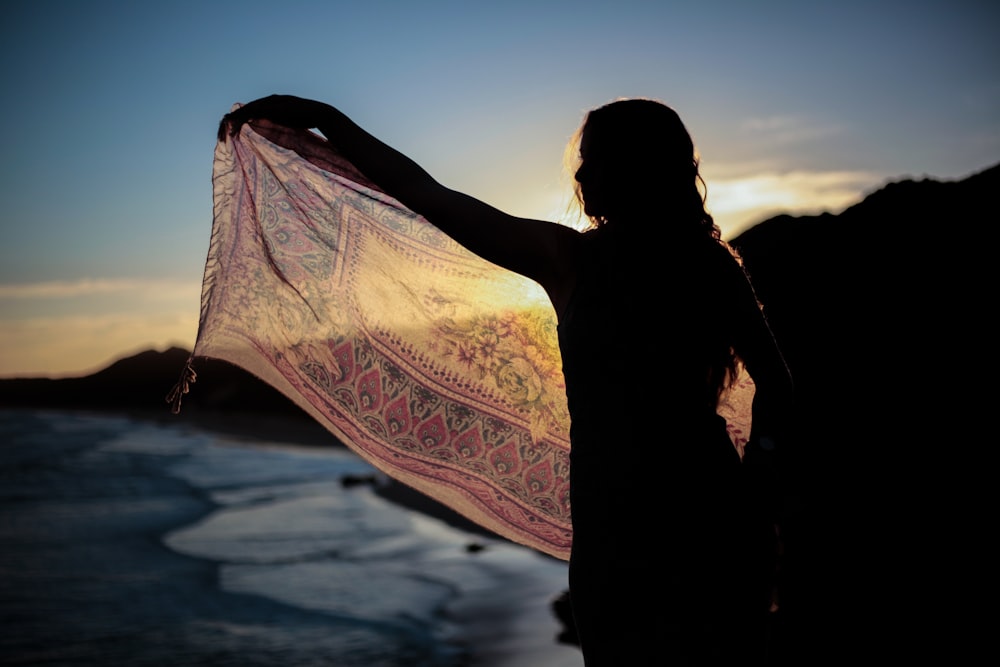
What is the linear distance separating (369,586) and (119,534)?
5931mm

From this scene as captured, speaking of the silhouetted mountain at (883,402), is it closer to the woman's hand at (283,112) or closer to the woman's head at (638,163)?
the woman's hand at (283,112)

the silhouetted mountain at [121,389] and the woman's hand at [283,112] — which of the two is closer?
the woman's hand at [283,112]

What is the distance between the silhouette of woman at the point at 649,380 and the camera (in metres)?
1.71

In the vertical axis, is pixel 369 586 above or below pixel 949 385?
below

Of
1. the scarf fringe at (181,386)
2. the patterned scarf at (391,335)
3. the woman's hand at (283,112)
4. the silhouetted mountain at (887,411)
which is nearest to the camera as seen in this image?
the woman's hand at (283,112)

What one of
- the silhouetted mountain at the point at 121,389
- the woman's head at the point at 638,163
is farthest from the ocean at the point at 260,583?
the silhouetted mountain at the point at 121,389

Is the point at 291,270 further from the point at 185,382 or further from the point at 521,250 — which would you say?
the point at 521,250

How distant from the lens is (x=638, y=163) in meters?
1.84

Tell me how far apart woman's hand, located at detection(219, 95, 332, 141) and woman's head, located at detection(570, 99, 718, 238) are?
76cm

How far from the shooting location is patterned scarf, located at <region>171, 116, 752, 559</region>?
9.74ft

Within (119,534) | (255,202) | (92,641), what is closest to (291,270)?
(255,202)

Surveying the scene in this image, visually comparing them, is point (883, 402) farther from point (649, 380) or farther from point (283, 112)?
point (283, 112)

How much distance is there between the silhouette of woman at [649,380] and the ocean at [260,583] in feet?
16.7

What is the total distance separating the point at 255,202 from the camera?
3.02 meters
